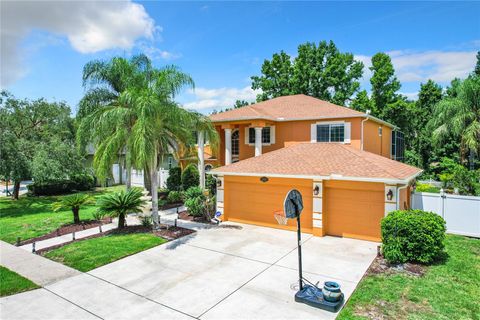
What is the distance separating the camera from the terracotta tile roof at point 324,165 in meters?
11.3

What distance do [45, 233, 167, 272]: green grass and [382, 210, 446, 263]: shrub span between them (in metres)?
7.98

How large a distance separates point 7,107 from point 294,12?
22.8 m

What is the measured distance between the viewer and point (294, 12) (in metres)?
16.7

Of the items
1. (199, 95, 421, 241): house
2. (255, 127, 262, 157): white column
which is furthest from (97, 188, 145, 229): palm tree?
(255, 127, 262, 157): white column

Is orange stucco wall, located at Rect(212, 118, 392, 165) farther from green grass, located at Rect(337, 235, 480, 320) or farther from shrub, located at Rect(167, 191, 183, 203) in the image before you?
green grass, located at Rect(337, 235, 480, 320)

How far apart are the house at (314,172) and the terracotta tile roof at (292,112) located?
0.06 m

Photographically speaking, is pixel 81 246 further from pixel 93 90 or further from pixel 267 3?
pixel 267 3

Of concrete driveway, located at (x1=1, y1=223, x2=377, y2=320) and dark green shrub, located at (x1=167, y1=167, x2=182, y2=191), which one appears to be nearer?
concrete driveway, located at (x1=1, y1=223, x2=377, y2=320)

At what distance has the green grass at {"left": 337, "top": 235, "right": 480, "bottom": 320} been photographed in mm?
6156

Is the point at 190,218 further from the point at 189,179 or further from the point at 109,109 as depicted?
the point at 189,179

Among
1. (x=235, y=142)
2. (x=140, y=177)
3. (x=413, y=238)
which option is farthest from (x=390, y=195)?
(x=140, y=177)

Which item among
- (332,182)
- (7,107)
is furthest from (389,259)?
(7,107)

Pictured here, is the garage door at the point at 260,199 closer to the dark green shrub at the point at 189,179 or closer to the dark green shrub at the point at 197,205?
the dark green shrub at the point at 197,205

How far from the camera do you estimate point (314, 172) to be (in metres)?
11.9
